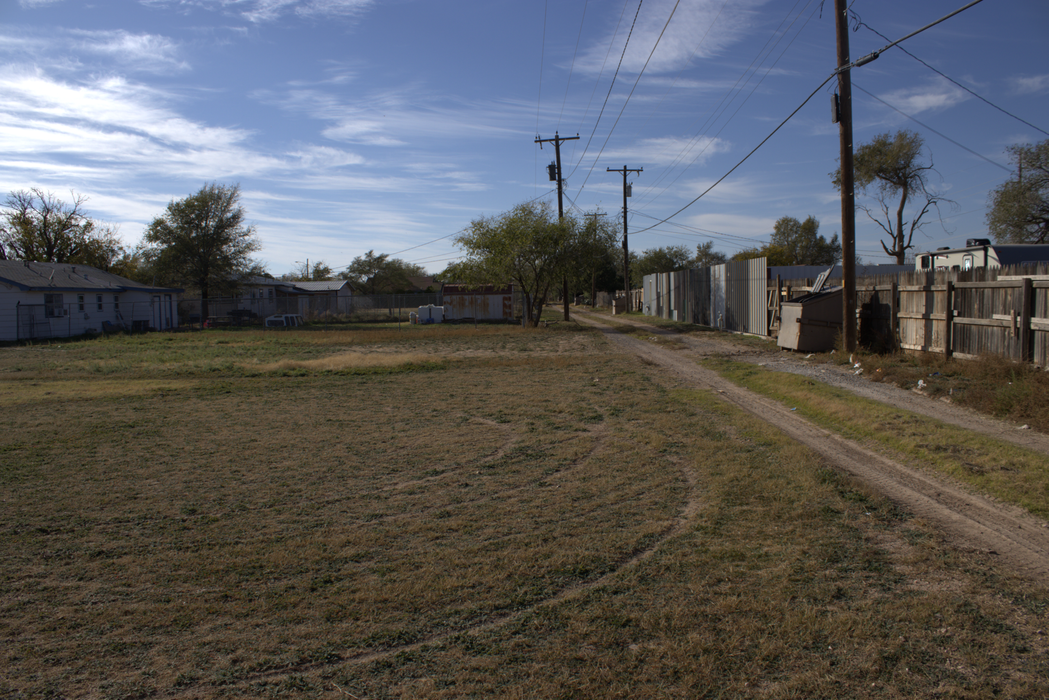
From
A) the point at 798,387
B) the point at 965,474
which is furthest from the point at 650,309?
the point at 965,474

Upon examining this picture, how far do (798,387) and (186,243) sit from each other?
49.4 meters

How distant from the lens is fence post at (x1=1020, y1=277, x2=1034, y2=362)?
9.80 meters

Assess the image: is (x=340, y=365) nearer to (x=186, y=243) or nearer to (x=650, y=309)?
(x=650, y=309)

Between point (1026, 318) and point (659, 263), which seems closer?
point (1026, 318)

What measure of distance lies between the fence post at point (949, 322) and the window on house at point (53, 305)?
128 feet

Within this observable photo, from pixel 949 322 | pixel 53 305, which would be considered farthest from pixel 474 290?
pixel 949 322

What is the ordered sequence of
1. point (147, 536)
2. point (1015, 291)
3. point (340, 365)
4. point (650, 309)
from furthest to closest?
point (650, 309)
point (340, 365)
point (1015, 291)
point (147, 536)

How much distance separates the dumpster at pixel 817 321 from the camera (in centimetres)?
1622

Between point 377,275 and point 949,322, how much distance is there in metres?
87.9

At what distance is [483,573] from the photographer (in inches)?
172

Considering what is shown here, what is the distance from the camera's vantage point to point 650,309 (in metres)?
45.7

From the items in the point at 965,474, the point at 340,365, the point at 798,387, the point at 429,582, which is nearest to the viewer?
the point at 429,582

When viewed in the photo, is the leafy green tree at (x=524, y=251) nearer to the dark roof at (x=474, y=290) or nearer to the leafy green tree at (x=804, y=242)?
the dark roof at (x=474, y=290)

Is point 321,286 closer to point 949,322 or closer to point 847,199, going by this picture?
point 847,199
